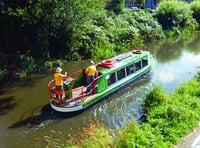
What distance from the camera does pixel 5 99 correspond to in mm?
12938

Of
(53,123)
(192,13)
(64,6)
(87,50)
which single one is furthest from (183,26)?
(53,123)

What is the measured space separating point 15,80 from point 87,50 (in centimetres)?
662

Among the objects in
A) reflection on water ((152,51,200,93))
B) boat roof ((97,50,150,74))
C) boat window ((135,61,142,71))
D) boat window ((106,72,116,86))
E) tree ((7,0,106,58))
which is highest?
tree ((7,0,106,58))

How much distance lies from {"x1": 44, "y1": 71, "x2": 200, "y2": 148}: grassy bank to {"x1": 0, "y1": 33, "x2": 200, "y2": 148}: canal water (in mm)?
868

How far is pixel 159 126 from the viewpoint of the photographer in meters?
8.20

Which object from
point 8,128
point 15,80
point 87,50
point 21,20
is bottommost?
point 8,128

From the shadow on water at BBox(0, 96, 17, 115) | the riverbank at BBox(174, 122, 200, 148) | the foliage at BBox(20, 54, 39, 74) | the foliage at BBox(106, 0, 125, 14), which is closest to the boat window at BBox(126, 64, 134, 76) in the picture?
the riverbank at BBox(174, 122, 200, 148)

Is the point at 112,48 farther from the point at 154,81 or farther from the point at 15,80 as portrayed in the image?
the point at 15,80

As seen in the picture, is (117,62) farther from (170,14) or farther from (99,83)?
(170,14)

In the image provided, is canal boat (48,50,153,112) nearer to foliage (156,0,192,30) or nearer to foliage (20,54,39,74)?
foliage (20,54,39,74)

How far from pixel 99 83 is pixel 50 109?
2.85m

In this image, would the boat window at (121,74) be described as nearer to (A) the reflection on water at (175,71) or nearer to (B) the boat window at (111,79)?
(B) the boat window at (111,79)

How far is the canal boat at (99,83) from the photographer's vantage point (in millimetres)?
11156

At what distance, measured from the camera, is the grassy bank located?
6.99 meters
